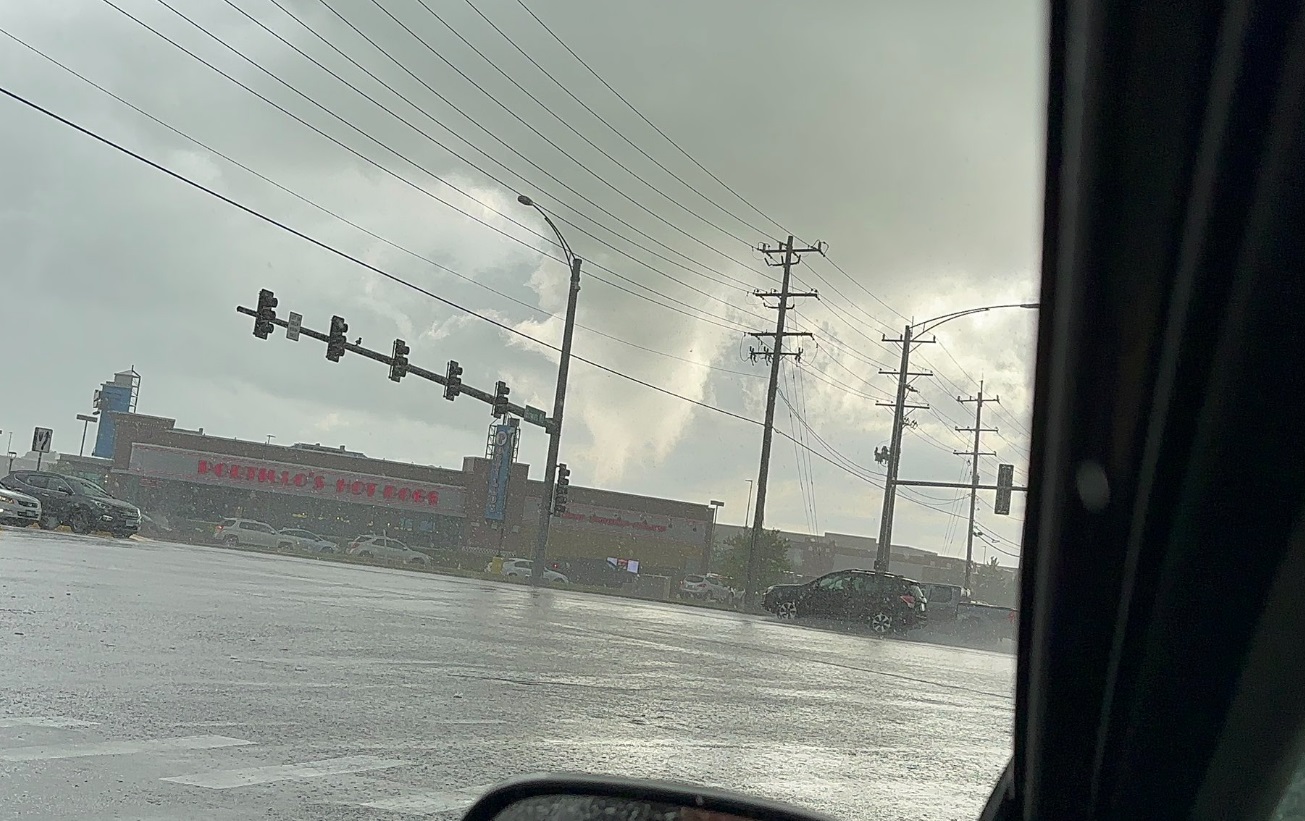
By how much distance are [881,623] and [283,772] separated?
21246mm

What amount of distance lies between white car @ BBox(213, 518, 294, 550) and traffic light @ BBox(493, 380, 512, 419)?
2020cm

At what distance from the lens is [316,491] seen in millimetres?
60875

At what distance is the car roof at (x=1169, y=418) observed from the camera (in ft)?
4.67

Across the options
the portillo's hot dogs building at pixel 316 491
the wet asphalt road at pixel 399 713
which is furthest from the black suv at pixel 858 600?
the portillo's hot dogs building at pixel 316 491

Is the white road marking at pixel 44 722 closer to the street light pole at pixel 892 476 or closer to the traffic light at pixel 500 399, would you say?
the street light pole at pixel 892 476

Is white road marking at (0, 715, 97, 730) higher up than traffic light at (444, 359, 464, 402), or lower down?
lower down

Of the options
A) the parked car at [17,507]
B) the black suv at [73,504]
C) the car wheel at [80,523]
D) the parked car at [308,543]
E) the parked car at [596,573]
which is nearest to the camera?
the parked car at [17,507]

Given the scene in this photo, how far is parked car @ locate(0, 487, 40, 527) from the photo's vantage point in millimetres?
26766

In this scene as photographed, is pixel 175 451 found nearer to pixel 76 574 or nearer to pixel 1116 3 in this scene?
pixel 76 574

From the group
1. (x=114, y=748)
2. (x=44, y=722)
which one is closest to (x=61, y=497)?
(x=44, y=722)

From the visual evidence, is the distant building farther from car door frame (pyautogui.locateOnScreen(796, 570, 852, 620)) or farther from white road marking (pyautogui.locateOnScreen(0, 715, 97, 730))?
white road marking (pyautogui.locateOnScreen(0, 715, 97, 730))

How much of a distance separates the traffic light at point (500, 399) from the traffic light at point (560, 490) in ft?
14.9

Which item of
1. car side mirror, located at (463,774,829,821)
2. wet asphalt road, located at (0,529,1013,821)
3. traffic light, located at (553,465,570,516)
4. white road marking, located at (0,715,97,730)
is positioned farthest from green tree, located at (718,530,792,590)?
car side mirror, located at (463,774,829,821)

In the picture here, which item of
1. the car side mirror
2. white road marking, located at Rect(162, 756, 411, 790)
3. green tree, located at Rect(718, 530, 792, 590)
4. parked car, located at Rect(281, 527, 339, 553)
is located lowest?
white road marking, located at Rect(162, 756, 411, 790)
